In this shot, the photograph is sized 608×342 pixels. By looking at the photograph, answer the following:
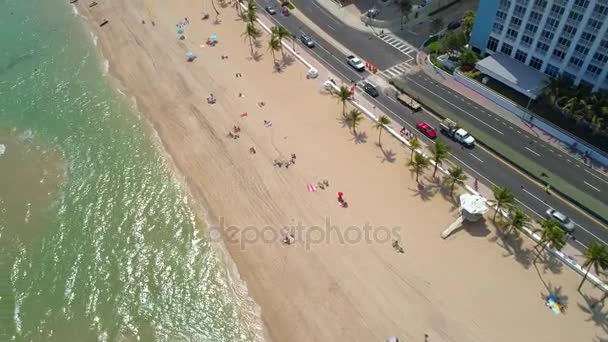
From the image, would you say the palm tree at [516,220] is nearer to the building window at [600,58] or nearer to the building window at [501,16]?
the building window at [600,58]

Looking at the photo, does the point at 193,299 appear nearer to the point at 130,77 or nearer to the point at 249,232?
the point at 249,232

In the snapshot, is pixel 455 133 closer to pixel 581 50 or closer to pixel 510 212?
pixel 510 212

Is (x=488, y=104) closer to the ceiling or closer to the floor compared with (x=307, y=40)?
closer to the floor

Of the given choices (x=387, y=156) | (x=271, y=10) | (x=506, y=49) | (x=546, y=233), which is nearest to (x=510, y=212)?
(x=546, y=233)

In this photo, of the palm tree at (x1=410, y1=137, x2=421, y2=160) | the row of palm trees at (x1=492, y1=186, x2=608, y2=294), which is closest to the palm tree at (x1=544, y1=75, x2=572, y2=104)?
the row of palm trees at (x1=492, y1=186, x2=608, y2=294)

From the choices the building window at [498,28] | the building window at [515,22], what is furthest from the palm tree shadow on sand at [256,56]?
the building window at [515,22]

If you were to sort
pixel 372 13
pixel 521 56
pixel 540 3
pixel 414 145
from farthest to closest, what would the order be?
pixel 372 13 → pixel 521 56 → pixel 540 3 → pixel 414 145

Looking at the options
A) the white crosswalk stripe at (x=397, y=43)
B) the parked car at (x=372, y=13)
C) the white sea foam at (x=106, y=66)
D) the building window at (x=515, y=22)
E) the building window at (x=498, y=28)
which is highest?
the building window at (x=515, y=22)
